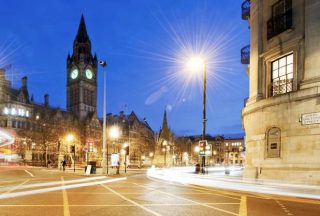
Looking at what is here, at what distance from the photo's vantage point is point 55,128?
11275 cm

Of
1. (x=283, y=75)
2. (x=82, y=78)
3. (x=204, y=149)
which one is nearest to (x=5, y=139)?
(x=82, y=78)

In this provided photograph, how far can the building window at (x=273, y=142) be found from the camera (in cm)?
2398

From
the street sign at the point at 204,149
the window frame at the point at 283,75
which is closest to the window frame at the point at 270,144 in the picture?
the window frame at the point at 283,75

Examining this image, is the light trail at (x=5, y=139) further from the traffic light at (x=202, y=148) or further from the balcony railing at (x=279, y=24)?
the balcony railing at (x=279, y=24)

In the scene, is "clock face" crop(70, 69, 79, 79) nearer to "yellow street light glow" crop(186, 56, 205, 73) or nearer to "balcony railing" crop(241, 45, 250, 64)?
"balcony railing" crop(241, 45, 250, 64)

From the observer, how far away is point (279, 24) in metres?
25.1

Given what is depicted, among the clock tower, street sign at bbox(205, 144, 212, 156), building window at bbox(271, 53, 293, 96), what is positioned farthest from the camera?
the clock tower

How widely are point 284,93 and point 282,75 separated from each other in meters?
2.41

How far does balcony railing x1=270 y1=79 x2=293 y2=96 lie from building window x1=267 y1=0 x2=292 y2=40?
3.13 meters

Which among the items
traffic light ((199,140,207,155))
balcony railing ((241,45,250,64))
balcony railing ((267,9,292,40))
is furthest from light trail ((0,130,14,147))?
balcony railing ((267,9,292,40))

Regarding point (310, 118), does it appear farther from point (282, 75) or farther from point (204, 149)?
point (204, 149)

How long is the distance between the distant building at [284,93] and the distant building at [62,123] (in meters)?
47.8

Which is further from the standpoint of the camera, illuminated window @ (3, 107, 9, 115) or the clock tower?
the clock tower

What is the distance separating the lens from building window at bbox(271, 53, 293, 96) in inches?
971
